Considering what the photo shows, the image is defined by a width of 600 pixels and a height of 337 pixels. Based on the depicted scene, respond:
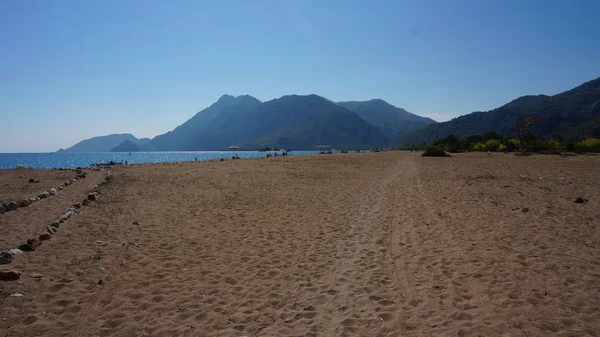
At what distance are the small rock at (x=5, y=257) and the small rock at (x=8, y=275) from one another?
0.80m

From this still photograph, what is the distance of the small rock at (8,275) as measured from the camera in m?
5.59

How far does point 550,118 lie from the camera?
93.3m

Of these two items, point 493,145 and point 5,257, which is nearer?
point 5,257

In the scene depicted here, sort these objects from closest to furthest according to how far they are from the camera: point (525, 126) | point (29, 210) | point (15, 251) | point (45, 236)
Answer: point (15, 251)
point (45, 236)
point (29, 210)
point (525, 126)

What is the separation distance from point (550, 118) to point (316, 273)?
114010mm

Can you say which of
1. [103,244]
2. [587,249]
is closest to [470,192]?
[587,249]

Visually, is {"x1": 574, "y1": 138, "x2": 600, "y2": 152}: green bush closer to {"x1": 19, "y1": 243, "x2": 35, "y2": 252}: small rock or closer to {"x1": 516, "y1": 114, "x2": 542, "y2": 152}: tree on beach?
{"x1": 516, "y1": 114, "x2": 542, "y2": 152}: tree on beach

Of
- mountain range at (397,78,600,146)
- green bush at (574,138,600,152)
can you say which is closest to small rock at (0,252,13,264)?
green bush at (574,138,600,152)

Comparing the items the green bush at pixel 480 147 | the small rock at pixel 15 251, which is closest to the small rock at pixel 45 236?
the small rock at pixel 15 251

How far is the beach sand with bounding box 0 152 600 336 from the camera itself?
4.52 m

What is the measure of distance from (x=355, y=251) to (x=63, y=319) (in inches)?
219

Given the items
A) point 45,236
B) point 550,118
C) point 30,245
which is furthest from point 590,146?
point 550,118

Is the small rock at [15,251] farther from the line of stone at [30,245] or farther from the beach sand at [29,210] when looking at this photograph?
the beach sand at [29,210]

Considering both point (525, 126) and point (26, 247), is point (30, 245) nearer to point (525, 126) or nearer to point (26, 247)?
point (26, 247)
